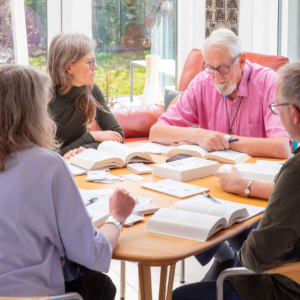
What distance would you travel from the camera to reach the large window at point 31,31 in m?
3.70

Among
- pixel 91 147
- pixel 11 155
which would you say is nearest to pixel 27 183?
pixel 11 155

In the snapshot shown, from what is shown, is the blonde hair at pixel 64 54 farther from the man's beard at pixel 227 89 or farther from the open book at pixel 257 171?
the open book at pixel 257 171

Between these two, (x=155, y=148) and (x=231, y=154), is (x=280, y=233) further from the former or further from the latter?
(x=155, y=148)

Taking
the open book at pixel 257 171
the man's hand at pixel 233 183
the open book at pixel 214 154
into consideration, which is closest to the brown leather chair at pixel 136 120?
the open book at pixel 214 154

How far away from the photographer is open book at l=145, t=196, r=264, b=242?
3.85ft

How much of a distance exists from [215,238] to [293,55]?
3.54 m

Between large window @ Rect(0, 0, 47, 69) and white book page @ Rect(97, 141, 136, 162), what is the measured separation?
2.15 metres

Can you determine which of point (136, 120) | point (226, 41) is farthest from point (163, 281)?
point (136, 120)

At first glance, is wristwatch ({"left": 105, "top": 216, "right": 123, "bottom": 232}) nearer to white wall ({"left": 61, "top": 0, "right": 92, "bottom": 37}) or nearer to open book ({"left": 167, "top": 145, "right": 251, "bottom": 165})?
open book ({"left": 167, "top": 145, "right": 251, "bottom": 165})

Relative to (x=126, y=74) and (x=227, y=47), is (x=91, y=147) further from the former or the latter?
(x=126, y=74)

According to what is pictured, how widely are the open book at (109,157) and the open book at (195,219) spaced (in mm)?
616

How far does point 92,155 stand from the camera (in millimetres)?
1989

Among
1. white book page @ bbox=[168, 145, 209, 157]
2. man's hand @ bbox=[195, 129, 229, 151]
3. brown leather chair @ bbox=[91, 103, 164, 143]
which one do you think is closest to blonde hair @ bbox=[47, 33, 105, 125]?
white book page @ bbox=[168, 145, 209, 157]

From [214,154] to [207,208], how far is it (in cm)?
74
